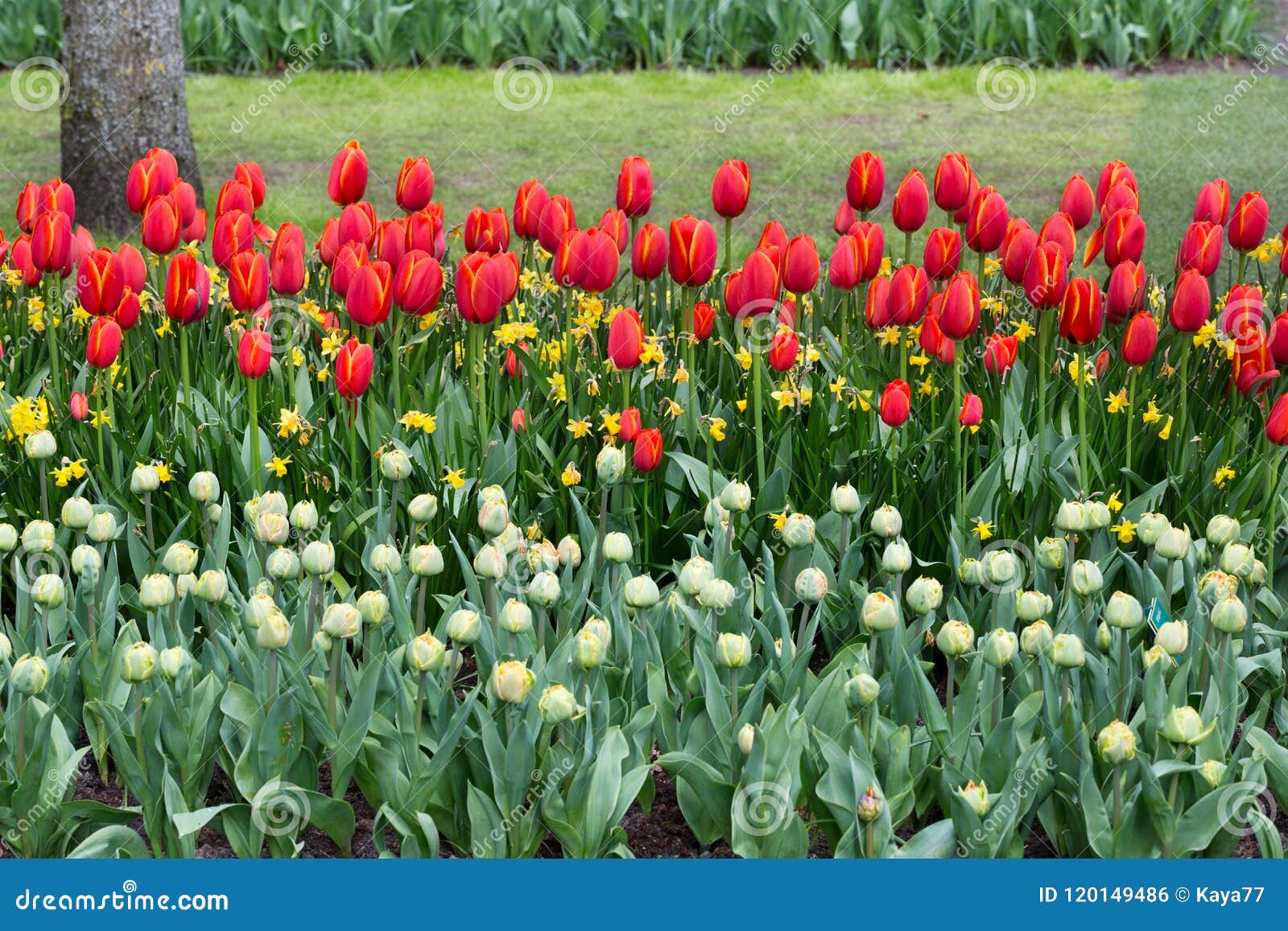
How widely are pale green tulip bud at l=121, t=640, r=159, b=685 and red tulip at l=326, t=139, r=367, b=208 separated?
1.89 metres

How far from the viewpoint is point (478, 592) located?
9.20 feet

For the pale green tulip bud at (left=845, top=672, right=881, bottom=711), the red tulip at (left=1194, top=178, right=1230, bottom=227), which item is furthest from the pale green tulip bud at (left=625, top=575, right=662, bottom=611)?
the red tulip at (left=1194, top=178, right=1230, bottom=227)

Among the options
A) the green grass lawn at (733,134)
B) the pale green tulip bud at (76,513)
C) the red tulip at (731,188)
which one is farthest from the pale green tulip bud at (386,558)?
the green grass lawn at (733,134)

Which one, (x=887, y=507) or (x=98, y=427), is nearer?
(x=887, y=507)

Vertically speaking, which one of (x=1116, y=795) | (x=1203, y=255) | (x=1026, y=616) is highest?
(x=1203, y=255)

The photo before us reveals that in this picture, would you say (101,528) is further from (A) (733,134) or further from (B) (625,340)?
(A) (733,134)

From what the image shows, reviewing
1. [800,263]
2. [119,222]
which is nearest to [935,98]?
[119,222]

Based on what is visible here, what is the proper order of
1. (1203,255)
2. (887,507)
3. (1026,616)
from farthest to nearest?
(1203,255), (887,507), (1026,616)

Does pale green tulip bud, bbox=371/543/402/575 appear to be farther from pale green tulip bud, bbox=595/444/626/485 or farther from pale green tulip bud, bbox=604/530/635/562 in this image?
pale green tulip bud, bbox=595/444/626/485

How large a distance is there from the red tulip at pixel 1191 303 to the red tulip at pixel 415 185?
5.90 ft

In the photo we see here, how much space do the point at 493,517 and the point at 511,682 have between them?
0.45m

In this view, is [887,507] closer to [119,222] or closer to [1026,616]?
[1026,616]

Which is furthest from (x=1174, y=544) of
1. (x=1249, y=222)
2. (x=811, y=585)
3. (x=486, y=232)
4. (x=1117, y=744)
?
(x=486, y=232)

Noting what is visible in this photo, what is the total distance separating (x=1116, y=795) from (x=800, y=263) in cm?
140
